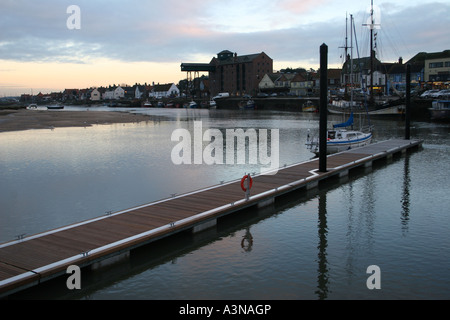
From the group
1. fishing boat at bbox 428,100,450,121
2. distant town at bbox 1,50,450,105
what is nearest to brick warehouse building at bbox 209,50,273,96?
distant town at bbox 1,50,450,105

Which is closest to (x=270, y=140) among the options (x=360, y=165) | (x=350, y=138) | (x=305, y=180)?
(x=350, y=138)

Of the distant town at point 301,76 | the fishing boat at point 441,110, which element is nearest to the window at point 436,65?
the distant town at point 301,76

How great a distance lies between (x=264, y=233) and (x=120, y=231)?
575 cm

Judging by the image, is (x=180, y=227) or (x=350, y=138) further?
(x=350, y=138)

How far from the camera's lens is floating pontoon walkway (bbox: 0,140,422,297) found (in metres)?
11.3

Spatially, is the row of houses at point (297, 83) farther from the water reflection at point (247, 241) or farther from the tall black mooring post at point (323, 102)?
the water reflection at point (247, 241)

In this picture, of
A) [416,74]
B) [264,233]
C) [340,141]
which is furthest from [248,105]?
[264,233]

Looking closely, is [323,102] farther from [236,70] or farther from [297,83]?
[236,70]

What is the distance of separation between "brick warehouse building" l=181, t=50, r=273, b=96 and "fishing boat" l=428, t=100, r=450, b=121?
102m

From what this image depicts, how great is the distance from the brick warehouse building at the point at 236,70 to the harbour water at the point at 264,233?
142 metres

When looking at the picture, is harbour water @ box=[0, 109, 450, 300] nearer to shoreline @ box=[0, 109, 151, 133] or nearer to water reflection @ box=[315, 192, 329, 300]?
water reflection @ box=[315, 192, 329, 300]
